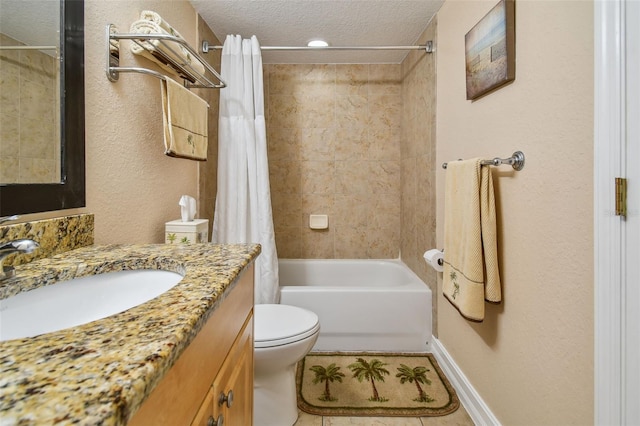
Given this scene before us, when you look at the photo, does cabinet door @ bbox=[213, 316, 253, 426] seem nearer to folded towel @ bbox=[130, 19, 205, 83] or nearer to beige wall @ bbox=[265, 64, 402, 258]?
folded towel @ bbox=[130, 19, 205, 83]

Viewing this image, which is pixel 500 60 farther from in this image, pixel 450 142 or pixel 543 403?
pixel 543 403

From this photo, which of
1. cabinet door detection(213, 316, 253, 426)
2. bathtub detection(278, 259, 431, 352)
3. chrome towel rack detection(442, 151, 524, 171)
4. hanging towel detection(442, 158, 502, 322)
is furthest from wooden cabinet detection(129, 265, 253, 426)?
bathtub detection(278, 259, 431, 352)

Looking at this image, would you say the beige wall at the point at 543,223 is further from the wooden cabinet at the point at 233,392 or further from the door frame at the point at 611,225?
the wooden cabinet at the point at 233,392

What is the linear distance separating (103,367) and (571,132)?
3.88 feet

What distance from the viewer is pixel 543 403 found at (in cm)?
108

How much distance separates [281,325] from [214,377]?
2.82ft

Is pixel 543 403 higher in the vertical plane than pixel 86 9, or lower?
lower

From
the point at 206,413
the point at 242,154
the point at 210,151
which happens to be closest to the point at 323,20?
the point at 242,154

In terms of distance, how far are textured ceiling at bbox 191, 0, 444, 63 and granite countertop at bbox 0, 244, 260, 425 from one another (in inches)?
74.0

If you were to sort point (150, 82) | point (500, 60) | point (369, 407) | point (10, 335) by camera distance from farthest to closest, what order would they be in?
point (369, 407) → point (150, 82) → point (500, 60) → point (10, 335)

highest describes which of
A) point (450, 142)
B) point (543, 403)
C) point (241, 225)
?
point (450, 142)

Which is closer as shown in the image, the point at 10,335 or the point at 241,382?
the point at 10,335

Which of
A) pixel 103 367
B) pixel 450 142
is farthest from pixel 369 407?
pixel 103 367

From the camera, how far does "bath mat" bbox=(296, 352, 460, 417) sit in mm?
1624
